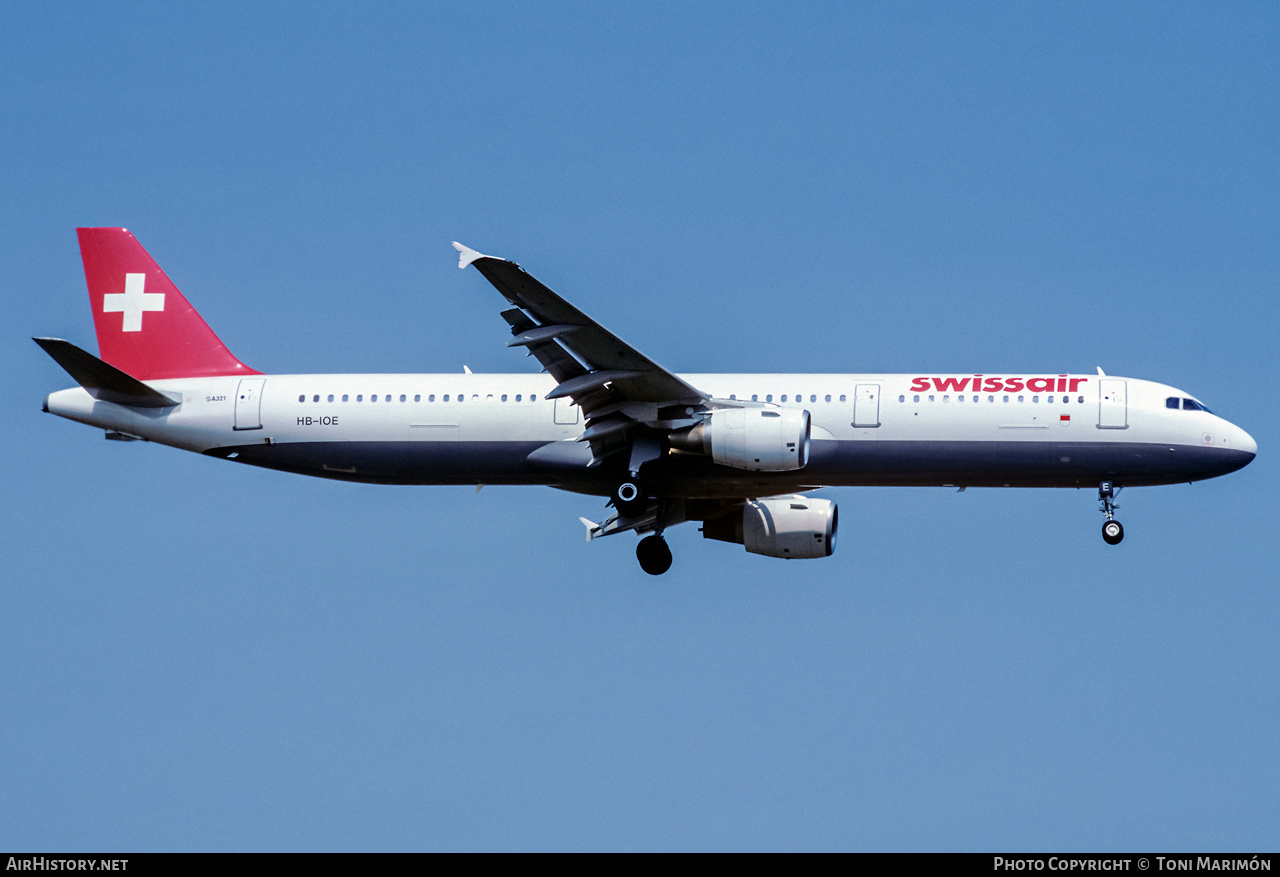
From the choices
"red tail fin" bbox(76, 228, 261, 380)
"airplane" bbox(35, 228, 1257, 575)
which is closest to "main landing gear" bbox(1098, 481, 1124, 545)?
"airplane" bbox(35, 228, 1257, 575)

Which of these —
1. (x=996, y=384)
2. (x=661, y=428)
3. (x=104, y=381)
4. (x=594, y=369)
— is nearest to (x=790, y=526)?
(x=661, y=428)

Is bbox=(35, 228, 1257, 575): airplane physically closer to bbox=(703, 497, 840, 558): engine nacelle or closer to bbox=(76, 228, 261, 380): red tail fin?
bbox=(703, 497, 840, 558): engine nacelle

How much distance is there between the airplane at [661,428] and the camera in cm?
3644

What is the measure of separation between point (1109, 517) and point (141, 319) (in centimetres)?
2431

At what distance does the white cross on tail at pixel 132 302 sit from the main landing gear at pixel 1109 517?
2368 centimetres

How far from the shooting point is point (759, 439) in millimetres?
35812

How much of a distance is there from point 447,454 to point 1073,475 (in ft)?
47.3

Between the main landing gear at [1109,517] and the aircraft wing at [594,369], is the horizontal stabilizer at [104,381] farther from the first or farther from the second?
the main landing gear at [1109,517]

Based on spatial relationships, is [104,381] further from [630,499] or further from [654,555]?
[654,555]

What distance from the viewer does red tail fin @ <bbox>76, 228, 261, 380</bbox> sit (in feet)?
137

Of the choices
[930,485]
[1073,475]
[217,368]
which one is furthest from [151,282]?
[1073,475]

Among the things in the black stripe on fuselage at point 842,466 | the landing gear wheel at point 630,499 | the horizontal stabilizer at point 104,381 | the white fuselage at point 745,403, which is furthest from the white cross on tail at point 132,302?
the landing gear wheel at point 630,499

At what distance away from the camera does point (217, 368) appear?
41.5 metres
